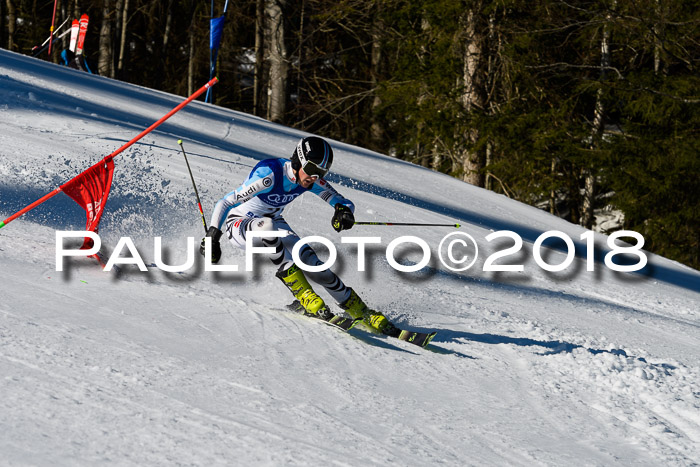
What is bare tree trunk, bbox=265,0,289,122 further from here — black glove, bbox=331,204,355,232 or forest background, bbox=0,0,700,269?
black glove, bbox=331,204,355,232

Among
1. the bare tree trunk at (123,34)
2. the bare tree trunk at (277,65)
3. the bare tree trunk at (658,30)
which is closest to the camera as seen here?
the bare tree trunk at (658,30)

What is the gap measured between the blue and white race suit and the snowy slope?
0.36 meters

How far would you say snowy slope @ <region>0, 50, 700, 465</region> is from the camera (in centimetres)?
345

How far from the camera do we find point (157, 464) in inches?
119

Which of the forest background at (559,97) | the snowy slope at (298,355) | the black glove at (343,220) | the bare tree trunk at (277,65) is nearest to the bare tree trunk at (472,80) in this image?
the forest background at (559,97)

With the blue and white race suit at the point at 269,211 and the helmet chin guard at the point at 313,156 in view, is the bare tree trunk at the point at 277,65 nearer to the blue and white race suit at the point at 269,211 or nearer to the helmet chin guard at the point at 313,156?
the blue and white race suit at the point at 269,211

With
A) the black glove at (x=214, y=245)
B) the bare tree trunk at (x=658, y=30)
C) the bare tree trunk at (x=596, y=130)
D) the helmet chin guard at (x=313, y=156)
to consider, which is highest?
the bare tree trunk at (x=658, y=30)

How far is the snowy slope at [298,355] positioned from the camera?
3.45m

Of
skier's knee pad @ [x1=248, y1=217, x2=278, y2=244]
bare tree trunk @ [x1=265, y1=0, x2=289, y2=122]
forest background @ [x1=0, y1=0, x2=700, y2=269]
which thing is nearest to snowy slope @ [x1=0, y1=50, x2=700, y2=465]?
skier's knee pad @ [x1=248, y1=217, x2=278, y2=244]

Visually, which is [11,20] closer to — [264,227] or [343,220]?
[264,227]

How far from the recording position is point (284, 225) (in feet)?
18.4

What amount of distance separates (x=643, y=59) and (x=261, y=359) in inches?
703

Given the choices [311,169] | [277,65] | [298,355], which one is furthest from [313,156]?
[277,65]

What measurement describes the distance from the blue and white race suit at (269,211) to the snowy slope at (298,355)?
0.36 m
